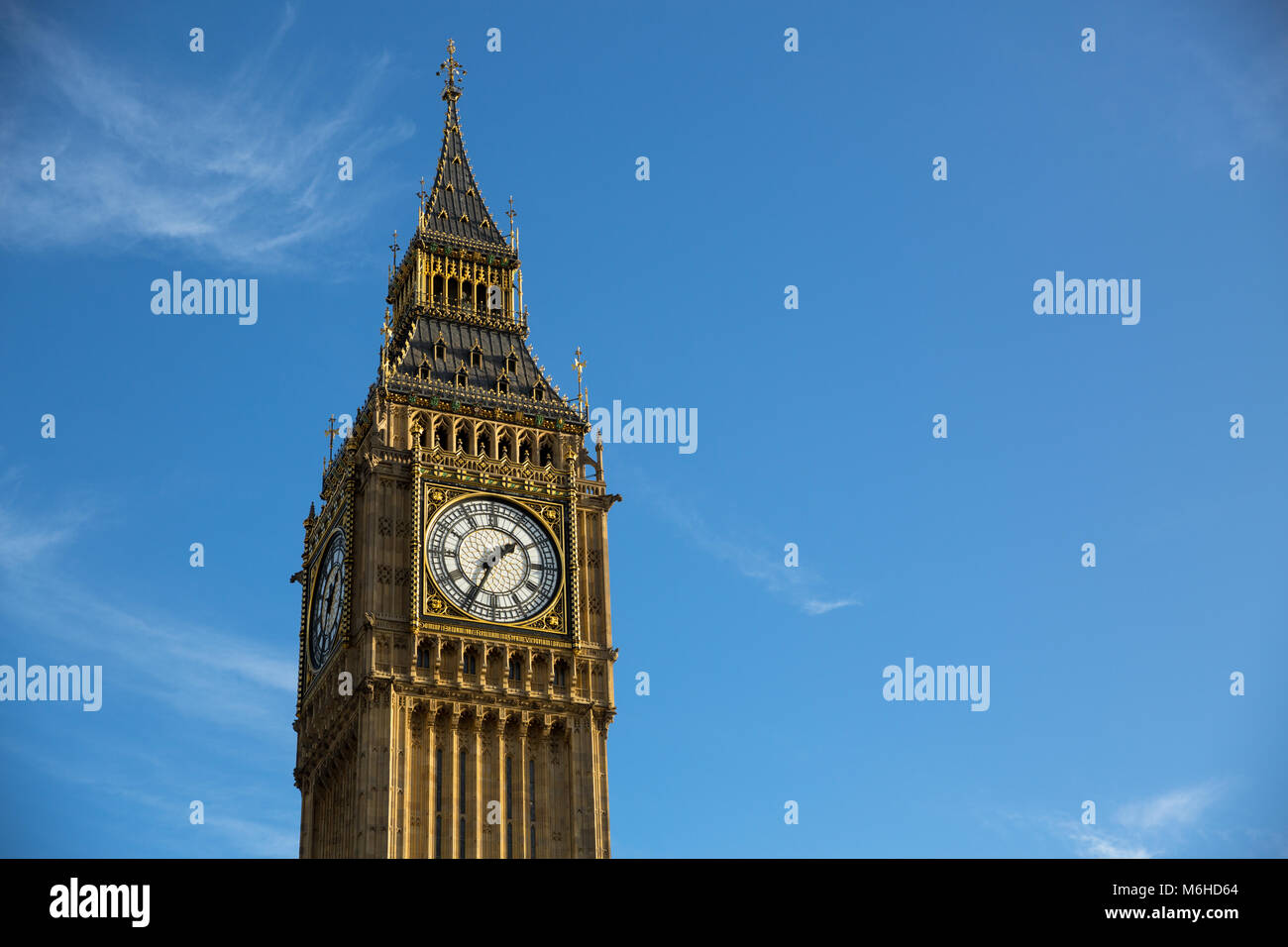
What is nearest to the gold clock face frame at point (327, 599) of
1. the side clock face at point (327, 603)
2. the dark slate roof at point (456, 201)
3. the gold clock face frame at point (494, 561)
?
the side clock face at point (327, 603)

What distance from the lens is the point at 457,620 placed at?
315 ft

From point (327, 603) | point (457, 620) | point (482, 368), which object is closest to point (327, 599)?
point (327, 603)

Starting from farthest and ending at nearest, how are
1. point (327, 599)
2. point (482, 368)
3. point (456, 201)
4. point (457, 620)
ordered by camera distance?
point (456, 201)
point (482, 368)
point (327, 599)
point (457, 620)

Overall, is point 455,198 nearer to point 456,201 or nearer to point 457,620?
point 456,201

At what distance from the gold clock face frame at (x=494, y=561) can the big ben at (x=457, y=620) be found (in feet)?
0.25

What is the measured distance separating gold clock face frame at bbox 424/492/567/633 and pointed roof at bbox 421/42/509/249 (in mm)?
18078

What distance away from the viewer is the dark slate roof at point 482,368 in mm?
103562

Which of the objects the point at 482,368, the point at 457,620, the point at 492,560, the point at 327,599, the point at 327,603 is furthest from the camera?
the point at 482,368

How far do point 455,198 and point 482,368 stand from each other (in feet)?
42.1

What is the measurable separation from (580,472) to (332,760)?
58.5ft

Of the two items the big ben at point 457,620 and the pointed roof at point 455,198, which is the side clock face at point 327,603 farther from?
the pointed roof at point 455,198
